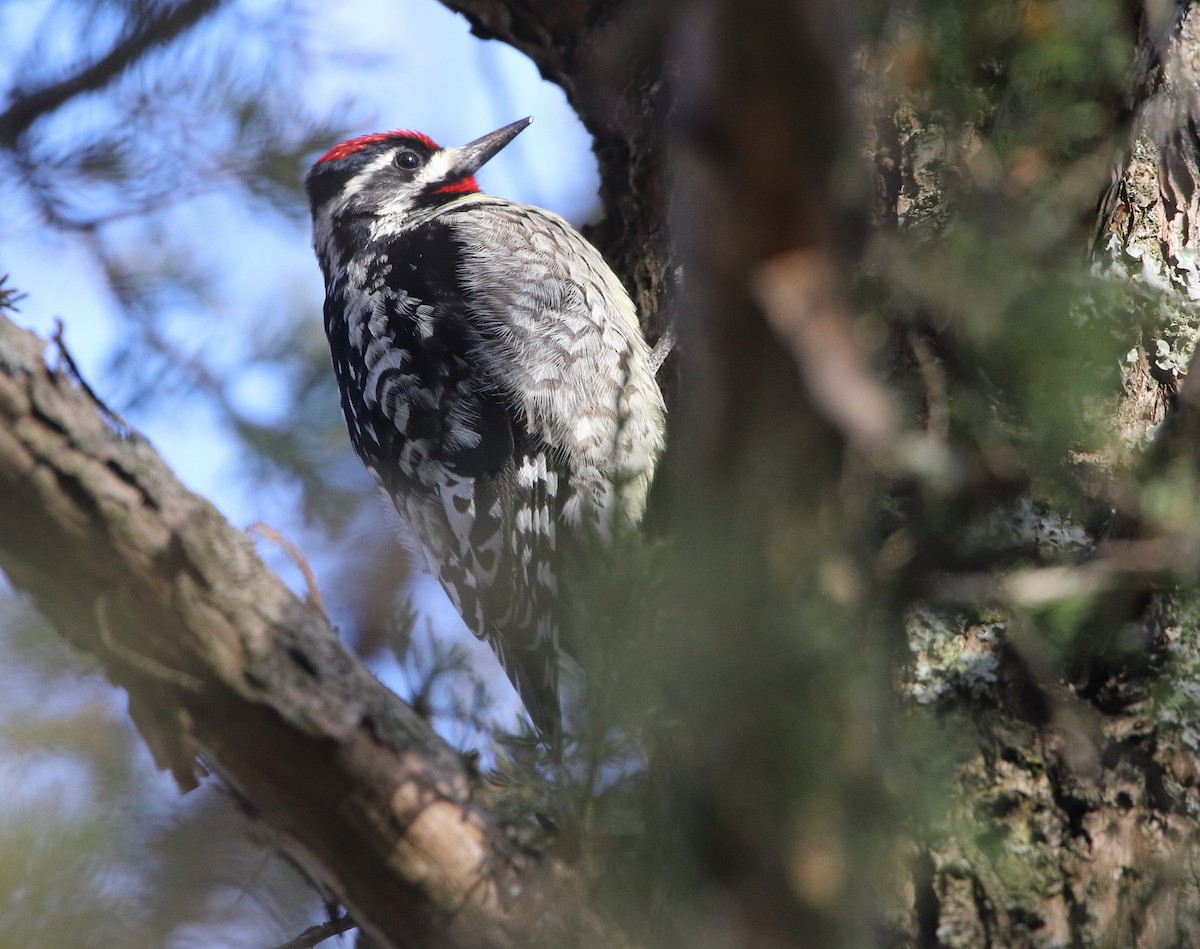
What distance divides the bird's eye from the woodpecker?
70 cm

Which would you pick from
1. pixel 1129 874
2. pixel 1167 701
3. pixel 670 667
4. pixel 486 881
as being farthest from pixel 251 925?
pixel 1167 701

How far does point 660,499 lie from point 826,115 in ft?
6.35

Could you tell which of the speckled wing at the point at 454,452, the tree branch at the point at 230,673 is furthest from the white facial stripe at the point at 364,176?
the tree branch at the point at 230,673

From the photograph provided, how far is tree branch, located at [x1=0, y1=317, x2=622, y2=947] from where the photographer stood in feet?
4.53

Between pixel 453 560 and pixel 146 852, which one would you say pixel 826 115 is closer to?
pixel 146 852

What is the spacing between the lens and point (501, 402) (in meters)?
3.24

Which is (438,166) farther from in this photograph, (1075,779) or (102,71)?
(1075,779)

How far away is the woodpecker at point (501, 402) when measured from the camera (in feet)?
10.3

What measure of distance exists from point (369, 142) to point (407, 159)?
170mm

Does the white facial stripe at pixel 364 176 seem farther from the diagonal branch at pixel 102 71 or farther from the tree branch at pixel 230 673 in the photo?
the tree branch at pixel 230 673

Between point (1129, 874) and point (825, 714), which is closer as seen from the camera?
point (825, 714)

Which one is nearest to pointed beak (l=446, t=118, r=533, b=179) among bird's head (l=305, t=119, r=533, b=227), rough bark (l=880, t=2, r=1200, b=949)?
bird's head (l=305, t=119, r=533, b=227)

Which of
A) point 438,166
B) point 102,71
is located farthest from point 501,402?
point 438,166

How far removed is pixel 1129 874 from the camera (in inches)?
67.4
